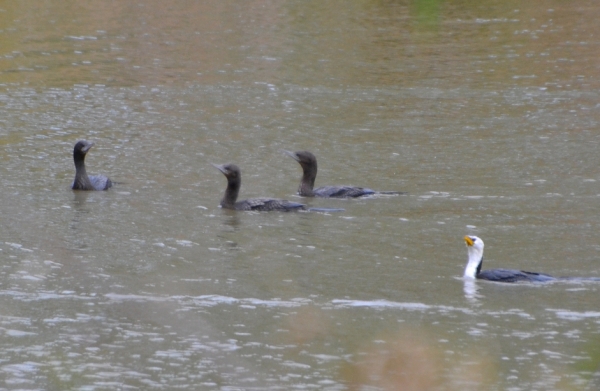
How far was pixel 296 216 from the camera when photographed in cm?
1423

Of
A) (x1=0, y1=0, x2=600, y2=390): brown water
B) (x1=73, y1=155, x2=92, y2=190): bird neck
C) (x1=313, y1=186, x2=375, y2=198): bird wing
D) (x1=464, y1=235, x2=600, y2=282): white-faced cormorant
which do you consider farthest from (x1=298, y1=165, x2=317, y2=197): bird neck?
(x1=464, y1=235, x2=600, y2=282): white-faced cormorant

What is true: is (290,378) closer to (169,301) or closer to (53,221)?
(169,301)

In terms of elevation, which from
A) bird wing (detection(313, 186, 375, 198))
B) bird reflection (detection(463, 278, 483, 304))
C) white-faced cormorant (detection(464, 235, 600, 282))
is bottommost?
bird reflection (detection(463, 278, 483, 304))

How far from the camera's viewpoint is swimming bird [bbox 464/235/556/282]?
35.7 ft

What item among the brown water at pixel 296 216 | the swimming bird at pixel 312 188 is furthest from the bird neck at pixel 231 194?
the swimming bird at pixel 312 188

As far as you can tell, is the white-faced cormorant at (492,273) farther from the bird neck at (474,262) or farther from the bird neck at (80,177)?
the bird neck at (80,177)

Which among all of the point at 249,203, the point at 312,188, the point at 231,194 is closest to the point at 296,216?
the point at 249,203

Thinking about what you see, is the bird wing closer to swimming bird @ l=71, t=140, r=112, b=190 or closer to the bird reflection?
swimming bird @ l=71, t=140, r=112, b=190

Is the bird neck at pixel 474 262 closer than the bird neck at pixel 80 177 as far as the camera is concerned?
Yes

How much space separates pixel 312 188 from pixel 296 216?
1.57 metres

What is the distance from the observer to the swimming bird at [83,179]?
50.9 feet

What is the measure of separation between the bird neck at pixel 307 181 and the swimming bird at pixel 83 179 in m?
2.57

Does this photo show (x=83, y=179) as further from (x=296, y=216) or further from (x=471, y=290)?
(x=471, y=290)

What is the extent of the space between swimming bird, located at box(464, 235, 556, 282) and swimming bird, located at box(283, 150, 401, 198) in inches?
166
